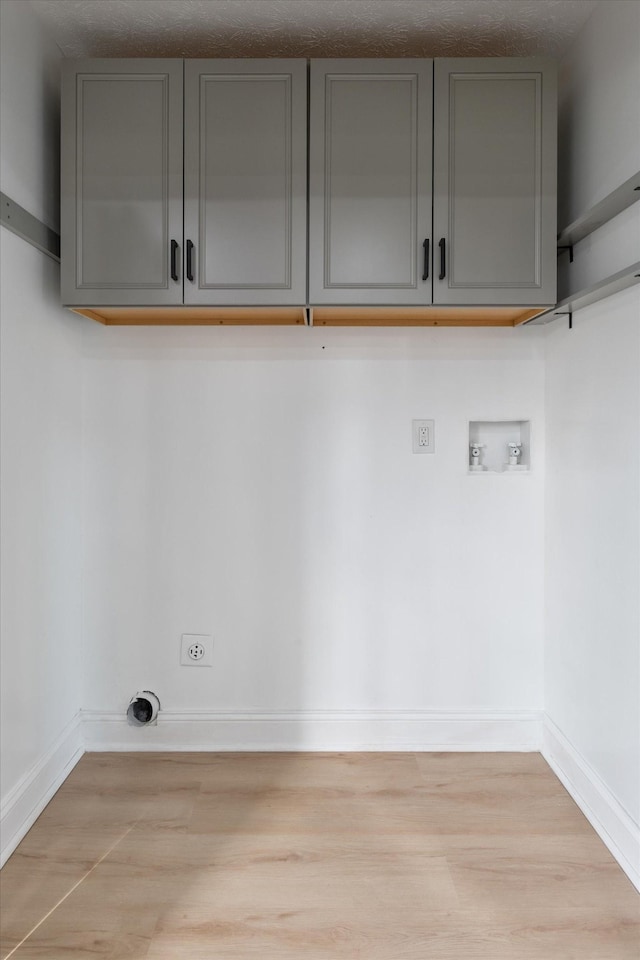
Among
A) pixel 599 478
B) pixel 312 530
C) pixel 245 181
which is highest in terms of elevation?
pixel 245 181

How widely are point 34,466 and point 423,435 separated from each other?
1.31 metres

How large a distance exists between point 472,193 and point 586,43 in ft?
1.98

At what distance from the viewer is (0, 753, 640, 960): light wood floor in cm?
149

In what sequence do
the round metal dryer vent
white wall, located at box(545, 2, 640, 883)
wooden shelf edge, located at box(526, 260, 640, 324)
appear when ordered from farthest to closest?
the round metal dryer vent < white wall, located at box(545, 2, 640, 883) < wooden shelf edge, located at box(526, 260, 640, 324)

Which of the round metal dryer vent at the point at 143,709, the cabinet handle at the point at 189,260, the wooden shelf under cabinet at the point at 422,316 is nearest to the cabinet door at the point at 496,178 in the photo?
the wooden shelf under cabinet at the point at 422,316

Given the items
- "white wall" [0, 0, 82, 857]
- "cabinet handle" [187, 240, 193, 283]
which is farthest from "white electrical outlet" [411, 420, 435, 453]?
"white wall" [0, 0, 82, 857]

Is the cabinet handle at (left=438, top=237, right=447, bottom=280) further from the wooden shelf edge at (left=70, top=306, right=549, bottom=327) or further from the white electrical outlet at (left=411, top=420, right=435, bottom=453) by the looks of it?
the white electrical outlet at (left=411, top=420, right=435, bottom=453)

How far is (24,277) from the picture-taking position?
1850 millimetres

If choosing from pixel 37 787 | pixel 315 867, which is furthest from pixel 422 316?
pixel 37 787

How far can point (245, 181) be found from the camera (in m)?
1.95

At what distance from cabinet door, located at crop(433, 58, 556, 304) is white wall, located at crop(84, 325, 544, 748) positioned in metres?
0.39

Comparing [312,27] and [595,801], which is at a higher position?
[312,27]

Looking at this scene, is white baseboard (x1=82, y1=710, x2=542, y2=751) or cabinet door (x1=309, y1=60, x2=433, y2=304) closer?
cabinet door (x1=309, y1=60, x2=433, y2=304)

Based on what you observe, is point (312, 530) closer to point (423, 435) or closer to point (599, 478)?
point (423, 435)
